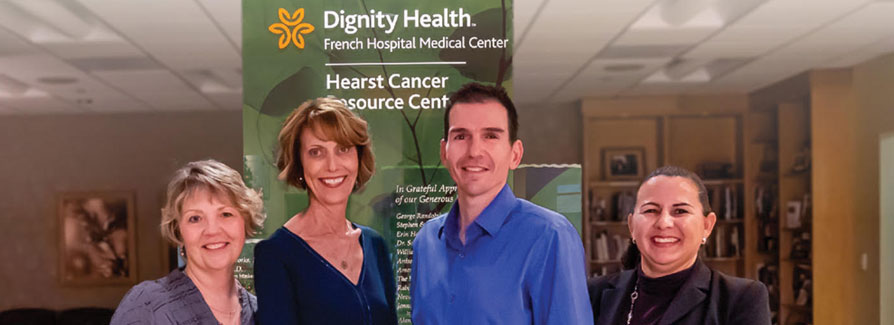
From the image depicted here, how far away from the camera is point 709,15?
4.66 metres

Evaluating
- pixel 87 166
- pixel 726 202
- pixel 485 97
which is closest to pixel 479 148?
pixel 485 97

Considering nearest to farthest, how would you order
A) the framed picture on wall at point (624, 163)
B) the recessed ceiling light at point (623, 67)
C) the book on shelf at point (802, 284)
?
the recessed ceiling light at point (623, 67)
the book on shelf at point (802, 284)
the framed picture on wall at point (624, 163)

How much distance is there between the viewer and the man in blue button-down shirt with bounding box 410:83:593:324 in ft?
5.46

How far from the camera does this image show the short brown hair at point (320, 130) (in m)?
2.03

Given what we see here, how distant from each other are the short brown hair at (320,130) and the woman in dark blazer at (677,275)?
0.88 meters

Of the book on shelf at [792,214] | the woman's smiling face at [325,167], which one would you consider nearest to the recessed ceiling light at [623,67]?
the book on shelf at [792,214]

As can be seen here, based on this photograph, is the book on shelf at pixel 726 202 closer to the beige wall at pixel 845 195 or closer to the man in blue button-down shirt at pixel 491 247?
the beige wall at pixel 845 195

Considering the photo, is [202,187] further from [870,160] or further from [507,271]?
[870,160]

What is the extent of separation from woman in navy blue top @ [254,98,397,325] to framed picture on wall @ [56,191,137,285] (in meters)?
6.86

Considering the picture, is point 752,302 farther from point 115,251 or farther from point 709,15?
point 115,251

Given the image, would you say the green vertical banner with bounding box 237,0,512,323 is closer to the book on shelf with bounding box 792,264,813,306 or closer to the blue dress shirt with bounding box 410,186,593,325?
the blue dress shirt with bounding box 410,186,593,325

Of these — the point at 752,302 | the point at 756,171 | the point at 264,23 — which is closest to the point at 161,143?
the point at 264,23

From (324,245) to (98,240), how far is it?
23.7 ft

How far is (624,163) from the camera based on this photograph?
25.6 feet
